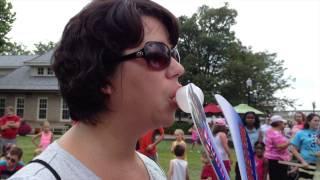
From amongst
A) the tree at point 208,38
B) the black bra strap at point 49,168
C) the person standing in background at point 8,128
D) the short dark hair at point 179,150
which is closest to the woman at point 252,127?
the short dark hair at point 179,150

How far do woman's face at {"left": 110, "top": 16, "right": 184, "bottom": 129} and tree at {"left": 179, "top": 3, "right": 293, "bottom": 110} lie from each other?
4267 centimetres

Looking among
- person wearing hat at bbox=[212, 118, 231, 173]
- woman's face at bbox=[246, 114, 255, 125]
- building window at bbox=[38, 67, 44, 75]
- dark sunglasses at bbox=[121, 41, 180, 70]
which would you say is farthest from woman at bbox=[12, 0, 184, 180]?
building window at bbox=[38, 67, 44, 75]

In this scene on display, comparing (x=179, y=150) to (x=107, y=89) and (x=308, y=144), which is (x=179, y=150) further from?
(x=107, y=89)

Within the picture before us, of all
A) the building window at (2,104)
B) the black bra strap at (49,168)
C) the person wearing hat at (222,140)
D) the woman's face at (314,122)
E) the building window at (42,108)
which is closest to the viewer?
the black bra strap at (49,168)

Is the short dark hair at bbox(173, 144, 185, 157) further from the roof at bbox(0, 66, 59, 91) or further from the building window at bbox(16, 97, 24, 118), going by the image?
the building window at bbox(16, 97, 24, 118)

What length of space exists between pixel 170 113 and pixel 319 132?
7.46 meters

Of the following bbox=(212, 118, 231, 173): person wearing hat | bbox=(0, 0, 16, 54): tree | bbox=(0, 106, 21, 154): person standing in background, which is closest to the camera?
bbox=(212, 118, 231, 173): person wearing hat

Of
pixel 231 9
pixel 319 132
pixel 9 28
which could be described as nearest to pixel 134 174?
pixel 319 132

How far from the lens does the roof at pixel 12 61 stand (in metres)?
52.5

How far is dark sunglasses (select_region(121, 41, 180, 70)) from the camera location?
1411mm

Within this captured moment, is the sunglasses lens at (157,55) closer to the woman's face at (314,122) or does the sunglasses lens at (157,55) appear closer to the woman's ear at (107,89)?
the woman's ear at (107,89)

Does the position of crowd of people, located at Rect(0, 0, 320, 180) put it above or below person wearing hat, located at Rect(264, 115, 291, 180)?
above

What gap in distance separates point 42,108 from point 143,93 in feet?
139

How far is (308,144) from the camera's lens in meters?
8.27
